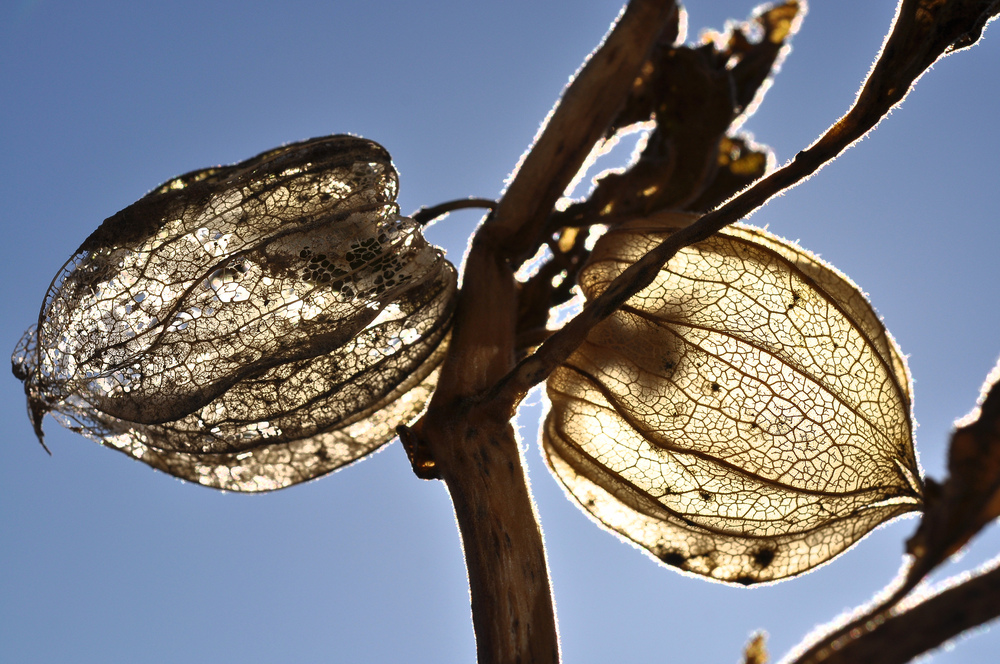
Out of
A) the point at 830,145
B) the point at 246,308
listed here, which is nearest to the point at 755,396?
the point at 830,145

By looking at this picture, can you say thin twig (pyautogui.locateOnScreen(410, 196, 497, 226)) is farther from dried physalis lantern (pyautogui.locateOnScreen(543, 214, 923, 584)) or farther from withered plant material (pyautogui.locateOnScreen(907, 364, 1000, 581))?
withered plant material (pyautogui.locateOnScreen(907, 364, 1000, 581))

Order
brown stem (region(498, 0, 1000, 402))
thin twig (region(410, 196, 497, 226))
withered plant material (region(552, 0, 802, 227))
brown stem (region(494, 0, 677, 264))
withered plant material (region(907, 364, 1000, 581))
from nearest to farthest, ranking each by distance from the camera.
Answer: withered plant material (region(907, 364, 1000, 581)), brown stem (region(498, 0, 1000, 402)), brown stem (region(494, 0, 677, 264)), thin twig (region(410, 196, 497, 226)), withered plant material (region(552, 0, 802, 227))

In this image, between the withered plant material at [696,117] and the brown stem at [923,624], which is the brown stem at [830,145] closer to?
the brown stem at [923,624]

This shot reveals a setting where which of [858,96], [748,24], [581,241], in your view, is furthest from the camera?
[748,24]

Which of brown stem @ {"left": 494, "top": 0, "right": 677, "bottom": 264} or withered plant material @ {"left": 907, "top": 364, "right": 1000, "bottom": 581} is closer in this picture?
withered plant material @ {"left": 907, "top": 364, "right": 1000, "bottom": 581}

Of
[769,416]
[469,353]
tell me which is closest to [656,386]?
[769,416]

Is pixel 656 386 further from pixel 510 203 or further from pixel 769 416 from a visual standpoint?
pixel 510 203

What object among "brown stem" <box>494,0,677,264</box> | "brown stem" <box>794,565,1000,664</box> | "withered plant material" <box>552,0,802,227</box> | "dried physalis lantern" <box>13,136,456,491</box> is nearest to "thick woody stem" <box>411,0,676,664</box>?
"brown stem" <box>494,0,677,264</box>
